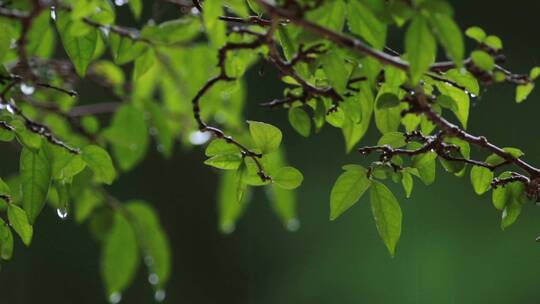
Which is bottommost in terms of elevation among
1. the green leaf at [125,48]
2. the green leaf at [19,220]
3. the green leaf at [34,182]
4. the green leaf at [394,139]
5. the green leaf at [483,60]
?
the green leaf at [19,220]

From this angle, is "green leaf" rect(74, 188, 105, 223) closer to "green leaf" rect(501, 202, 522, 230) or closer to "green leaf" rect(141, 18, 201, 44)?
"green leaf" rect(141, 18, 201, 44)

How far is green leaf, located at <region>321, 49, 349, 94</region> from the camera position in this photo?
77cm

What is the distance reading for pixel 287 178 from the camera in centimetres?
94

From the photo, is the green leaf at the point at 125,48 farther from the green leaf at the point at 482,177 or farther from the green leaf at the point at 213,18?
the green leaf at the point at 482,177

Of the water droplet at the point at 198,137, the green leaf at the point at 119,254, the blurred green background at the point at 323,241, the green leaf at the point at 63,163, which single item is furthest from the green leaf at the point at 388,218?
the blurred green background at the point at 323,241

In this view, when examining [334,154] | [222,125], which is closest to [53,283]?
[334,154]

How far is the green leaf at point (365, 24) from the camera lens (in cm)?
78

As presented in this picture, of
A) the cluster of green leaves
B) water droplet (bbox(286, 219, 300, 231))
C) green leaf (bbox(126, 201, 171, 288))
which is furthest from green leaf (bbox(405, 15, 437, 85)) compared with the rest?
water droplet (bbox(286, 219, 300, 231))

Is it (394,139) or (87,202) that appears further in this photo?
(87,202)

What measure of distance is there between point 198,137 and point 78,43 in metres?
0.71

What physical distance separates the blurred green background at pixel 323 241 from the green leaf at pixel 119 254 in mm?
2024

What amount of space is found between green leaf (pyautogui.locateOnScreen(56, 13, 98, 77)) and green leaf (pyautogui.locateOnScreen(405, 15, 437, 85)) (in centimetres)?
41

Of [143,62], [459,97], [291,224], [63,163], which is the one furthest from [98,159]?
[291,224]

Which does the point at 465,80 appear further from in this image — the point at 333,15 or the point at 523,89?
the point at 333,15
